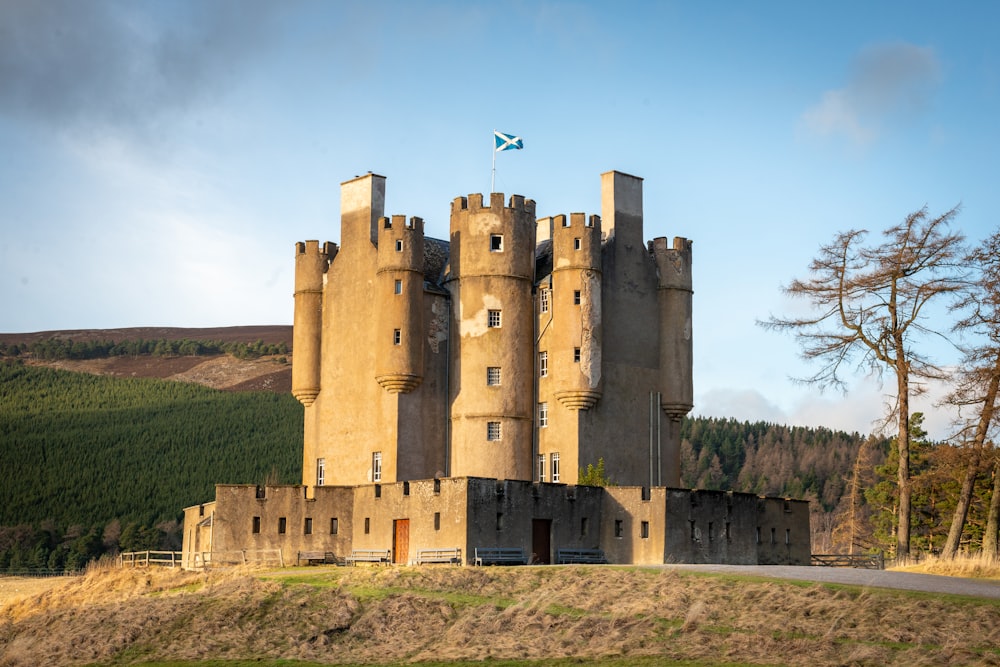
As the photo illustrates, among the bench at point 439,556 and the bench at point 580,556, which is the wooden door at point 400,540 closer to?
the bench at point 439,556

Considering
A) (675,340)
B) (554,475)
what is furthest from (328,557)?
(675,340)

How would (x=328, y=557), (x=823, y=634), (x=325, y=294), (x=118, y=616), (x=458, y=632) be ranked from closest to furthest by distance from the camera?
(x=823, y=634) → (x=458, y=632) → (x=118, y=616) → (x=328, y=557) → (x=325, y=294)

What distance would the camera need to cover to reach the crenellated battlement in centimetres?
6253

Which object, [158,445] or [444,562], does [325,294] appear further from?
[158,445]

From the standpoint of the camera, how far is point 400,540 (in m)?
53.3

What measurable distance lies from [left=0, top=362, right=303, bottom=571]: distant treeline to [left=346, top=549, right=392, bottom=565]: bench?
65922 mm

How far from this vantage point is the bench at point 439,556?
49594 mm

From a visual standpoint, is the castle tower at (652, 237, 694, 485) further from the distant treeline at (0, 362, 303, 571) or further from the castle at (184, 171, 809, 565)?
the distant treeline at (0, 362, 303, 571)

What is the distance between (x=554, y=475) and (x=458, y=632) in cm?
2355

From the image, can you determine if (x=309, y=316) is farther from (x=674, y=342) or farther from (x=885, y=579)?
(x=885, y=579)

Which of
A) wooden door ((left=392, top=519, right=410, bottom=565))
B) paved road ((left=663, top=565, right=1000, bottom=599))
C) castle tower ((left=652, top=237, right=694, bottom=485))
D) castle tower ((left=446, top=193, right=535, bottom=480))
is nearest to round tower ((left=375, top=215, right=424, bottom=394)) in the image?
castle tower ((left=446, top=193, right=535, bottom=480))

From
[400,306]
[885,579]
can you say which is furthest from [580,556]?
[885,579]

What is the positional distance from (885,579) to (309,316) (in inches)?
1326

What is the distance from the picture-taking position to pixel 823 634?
32000 millimetres
